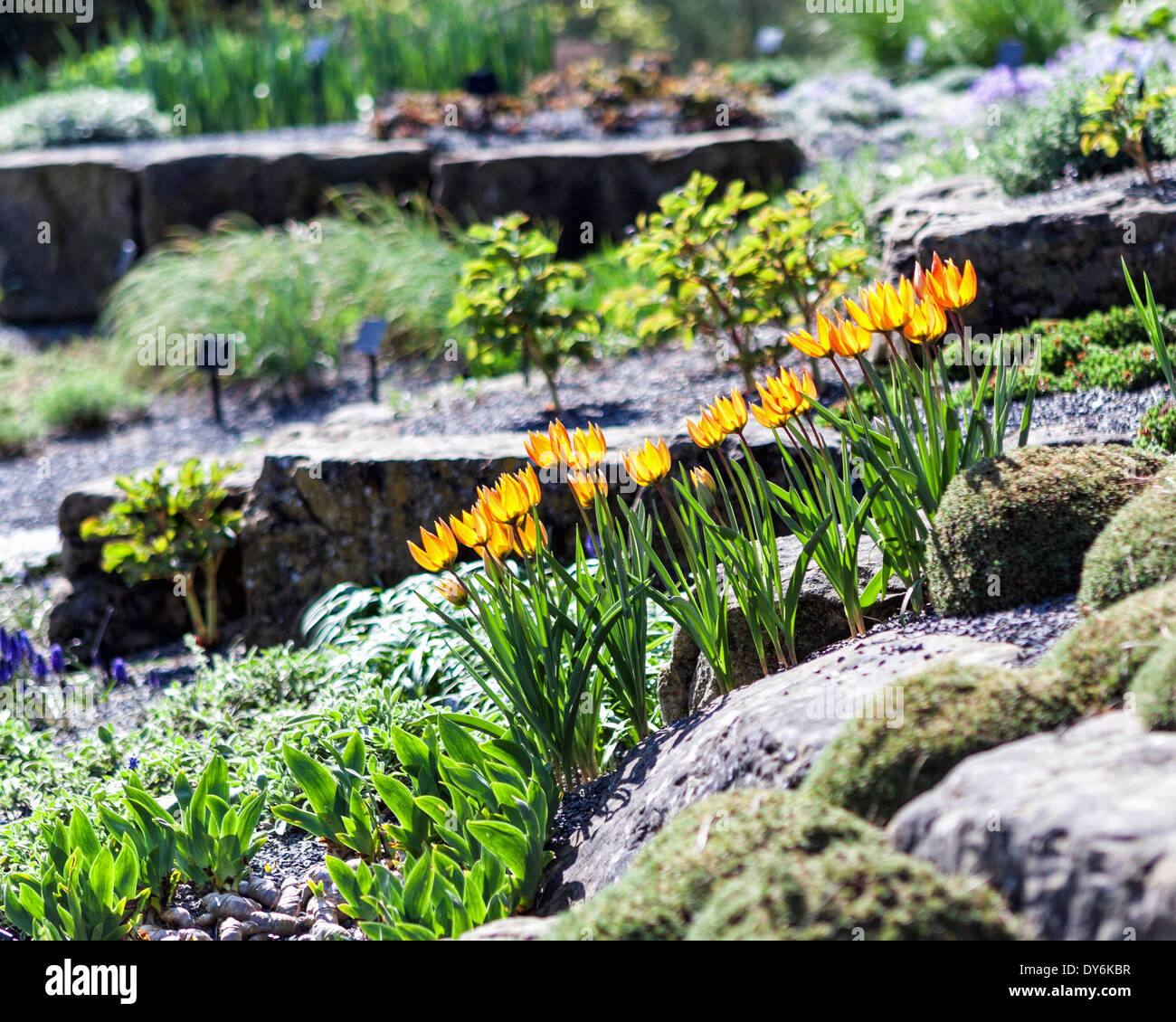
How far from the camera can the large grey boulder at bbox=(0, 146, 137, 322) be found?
10734 mm

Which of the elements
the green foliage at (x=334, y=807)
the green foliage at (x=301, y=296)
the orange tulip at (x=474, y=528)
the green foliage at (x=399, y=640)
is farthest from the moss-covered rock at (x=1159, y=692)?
the green foliage at (x=301, y=296)

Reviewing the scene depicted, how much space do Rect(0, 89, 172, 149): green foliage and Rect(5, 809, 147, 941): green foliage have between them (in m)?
11.0

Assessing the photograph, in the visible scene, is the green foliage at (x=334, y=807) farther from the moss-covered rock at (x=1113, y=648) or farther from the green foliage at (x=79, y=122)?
the green foliage at (x=79, y=122)

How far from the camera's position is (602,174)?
9.65 metres

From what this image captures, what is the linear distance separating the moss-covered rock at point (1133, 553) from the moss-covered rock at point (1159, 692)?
0.47 meters

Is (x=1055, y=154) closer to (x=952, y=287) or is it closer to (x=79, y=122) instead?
(x=952, y=287)

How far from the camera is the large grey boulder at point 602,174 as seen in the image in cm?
952

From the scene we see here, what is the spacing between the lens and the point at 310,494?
5.17 metres

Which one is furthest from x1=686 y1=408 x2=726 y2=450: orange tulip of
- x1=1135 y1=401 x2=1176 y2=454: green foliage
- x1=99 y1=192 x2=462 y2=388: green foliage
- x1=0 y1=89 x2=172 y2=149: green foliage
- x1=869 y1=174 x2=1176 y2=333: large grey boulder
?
x1=0 y1=89 x2=172 y2=149: green foliage

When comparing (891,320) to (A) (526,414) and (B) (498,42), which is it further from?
(B) (498,42)

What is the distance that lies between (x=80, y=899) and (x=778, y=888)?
5.90 ft

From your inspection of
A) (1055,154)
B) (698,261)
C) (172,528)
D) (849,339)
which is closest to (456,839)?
(849,339)

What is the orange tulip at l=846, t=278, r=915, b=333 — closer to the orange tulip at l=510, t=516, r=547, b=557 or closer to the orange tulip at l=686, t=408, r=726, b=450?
the orange tulip at l=686, t=408, r=726, b=450
